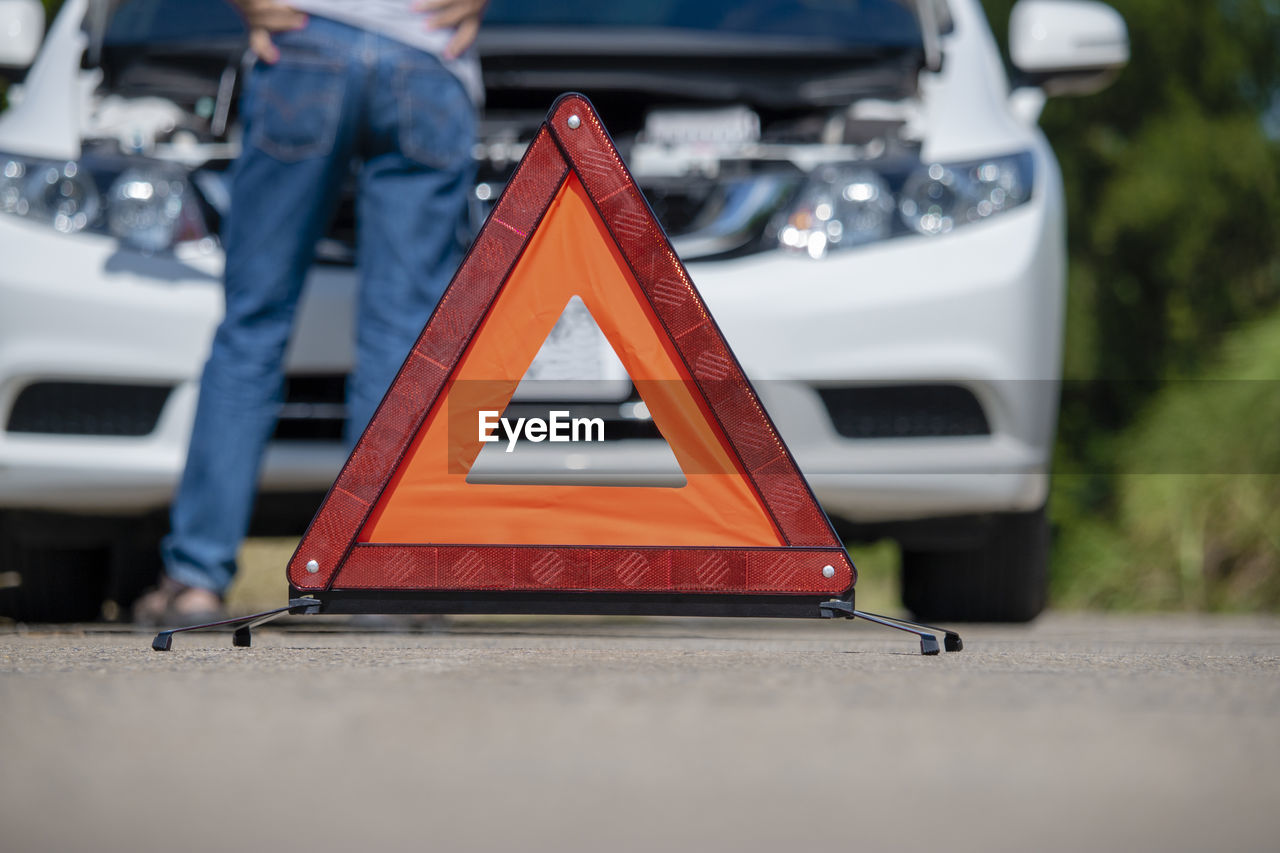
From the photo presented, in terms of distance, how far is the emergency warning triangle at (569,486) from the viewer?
2.43m

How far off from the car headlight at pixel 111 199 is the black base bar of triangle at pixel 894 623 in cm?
160

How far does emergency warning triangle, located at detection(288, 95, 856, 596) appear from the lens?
7.97 feet

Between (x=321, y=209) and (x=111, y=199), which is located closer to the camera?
(x=321, y=209)

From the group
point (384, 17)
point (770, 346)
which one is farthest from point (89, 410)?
point (770, 346)

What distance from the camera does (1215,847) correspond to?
1365mm

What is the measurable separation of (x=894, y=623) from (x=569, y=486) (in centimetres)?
57

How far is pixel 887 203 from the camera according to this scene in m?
3.31

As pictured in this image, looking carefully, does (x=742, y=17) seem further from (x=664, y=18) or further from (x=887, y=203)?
(x=887, y=203)

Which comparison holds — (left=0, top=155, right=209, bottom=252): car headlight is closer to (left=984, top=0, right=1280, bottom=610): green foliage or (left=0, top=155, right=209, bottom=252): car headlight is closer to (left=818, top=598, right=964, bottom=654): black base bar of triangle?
(left=818, top=598, right=964, bottom=654): black base bar of triangle

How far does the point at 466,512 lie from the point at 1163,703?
1.06 metres

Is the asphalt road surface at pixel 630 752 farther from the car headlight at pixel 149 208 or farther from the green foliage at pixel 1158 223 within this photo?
the green foliage at pixel 1158 223

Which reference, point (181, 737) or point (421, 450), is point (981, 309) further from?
point (181, 737)

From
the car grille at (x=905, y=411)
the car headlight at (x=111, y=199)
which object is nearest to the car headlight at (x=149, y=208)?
the car headlight at (x=111, y=199)

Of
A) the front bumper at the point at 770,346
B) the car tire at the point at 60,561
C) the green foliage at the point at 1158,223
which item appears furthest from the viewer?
the green foliage at the point at 1158,223
